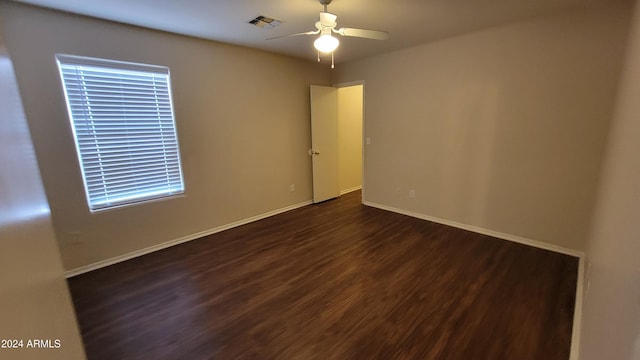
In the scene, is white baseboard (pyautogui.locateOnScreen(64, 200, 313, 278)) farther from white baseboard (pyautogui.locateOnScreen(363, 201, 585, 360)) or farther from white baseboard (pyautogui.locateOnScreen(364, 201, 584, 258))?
white baseboard (pyautogui.locateOnScreen(364, 201, 584, 258))

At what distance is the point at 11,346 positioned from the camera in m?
0.32

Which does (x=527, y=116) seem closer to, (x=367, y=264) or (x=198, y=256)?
(x=367, y=264)

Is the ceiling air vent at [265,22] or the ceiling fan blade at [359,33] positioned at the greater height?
the ceiling air vent at [265,22]

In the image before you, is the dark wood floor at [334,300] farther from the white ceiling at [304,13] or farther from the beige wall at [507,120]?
the white ceiling at [304,13]

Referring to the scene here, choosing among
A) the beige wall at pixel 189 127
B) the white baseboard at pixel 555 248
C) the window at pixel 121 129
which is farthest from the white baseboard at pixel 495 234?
the window at pixel 121 129

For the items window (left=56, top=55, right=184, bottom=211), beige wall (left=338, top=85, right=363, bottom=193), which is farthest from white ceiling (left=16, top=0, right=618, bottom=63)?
beige wall (left=338, top=85, right=363, bottom=193)

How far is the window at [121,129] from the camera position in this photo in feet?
8.25

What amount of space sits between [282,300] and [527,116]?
3.20 m

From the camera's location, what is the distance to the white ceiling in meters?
2.24

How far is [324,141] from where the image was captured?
4.75 meters

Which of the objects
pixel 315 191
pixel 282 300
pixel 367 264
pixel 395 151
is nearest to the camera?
pixel 282 300

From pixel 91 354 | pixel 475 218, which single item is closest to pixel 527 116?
pixel 475 218

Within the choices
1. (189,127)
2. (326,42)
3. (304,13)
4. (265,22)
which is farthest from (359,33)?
(189,127)

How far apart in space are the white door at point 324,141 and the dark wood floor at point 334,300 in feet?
5.43
